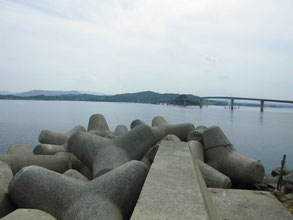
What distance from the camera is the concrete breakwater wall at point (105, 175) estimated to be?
8.90ft

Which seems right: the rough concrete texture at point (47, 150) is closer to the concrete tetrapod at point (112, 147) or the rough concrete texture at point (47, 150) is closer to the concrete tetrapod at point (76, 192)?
the concrete tetrapod at point (112, 147)

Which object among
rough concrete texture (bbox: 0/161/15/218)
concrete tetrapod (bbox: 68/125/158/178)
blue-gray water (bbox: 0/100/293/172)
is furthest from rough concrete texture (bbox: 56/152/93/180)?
blue-gray water (bbox: 0/100/293/172)

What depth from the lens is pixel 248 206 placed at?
4.00 metres

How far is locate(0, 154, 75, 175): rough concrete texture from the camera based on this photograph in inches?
183

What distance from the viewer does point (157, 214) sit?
2020mm

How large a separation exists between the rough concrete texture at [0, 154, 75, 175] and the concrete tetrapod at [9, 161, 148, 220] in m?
1.71

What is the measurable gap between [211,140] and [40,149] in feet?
14.3

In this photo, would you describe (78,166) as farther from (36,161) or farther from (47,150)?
(47,150)

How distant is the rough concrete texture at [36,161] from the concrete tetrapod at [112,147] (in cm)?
38

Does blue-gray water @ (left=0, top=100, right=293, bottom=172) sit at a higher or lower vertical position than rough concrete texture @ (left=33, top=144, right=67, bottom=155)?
lower

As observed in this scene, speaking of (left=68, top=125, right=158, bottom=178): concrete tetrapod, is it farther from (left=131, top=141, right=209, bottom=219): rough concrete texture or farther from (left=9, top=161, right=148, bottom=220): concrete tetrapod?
(left=9, top=161, right=148, bottom=220): concrete tetrapod

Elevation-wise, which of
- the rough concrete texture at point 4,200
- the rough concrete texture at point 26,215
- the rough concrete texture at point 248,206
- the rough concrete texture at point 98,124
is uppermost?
the rough concrete texture at point 98,124

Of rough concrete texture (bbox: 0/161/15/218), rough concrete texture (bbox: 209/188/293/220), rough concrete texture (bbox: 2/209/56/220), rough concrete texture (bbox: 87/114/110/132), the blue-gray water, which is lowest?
the blue-gray water

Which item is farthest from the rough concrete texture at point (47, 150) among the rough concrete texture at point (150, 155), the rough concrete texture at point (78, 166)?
the rough concrete texture at point (150, 155)
